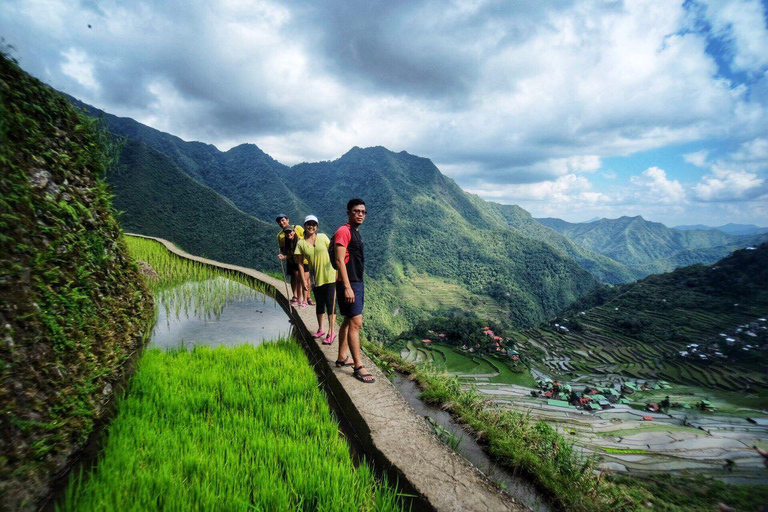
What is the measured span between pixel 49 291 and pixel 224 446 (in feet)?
5.95

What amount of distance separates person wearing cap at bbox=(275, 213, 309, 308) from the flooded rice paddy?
3.67m

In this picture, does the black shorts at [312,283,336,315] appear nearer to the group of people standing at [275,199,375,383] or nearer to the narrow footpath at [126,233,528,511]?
the group of people standing at [275,199,375,383]

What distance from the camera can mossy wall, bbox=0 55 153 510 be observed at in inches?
74.9

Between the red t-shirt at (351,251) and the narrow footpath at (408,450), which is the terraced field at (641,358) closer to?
the narrow footpath at (408,450)

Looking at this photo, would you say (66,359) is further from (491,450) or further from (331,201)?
(331,201)

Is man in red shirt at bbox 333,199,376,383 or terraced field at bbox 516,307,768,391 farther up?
man in red shirt at bbox 333,199,376,383

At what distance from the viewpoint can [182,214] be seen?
2625 inches

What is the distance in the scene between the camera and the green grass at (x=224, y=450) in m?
1.84

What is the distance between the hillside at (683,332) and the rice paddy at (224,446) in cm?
2056

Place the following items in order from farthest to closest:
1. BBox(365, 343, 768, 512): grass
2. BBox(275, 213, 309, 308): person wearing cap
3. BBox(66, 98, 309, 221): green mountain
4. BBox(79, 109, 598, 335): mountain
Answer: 1. BBox(66, 98, 309, 221): green mountain
2. BBox(79, 109, 598, 335): mountain
3. BBox(275, 213, 309, 308): person wearing cap
4. BBox(365, 343, 768, 512): grass

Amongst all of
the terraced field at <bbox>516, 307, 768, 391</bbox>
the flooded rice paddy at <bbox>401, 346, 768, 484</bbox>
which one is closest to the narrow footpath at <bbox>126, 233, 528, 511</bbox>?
the flooded rice paddy at <bbox>401, 346, 768, 484</bbox>

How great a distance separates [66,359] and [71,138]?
7.52 feet

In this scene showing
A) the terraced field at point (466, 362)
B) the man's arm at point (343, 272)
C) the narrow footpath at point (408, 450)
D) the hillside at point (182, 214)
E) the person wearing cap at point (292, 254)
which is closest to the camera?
the narrow footpath at point (408, 450)

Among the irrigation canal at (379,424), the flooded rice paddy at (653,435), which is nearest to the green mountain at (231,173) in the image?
the flooded rice paddy at (653,435)
